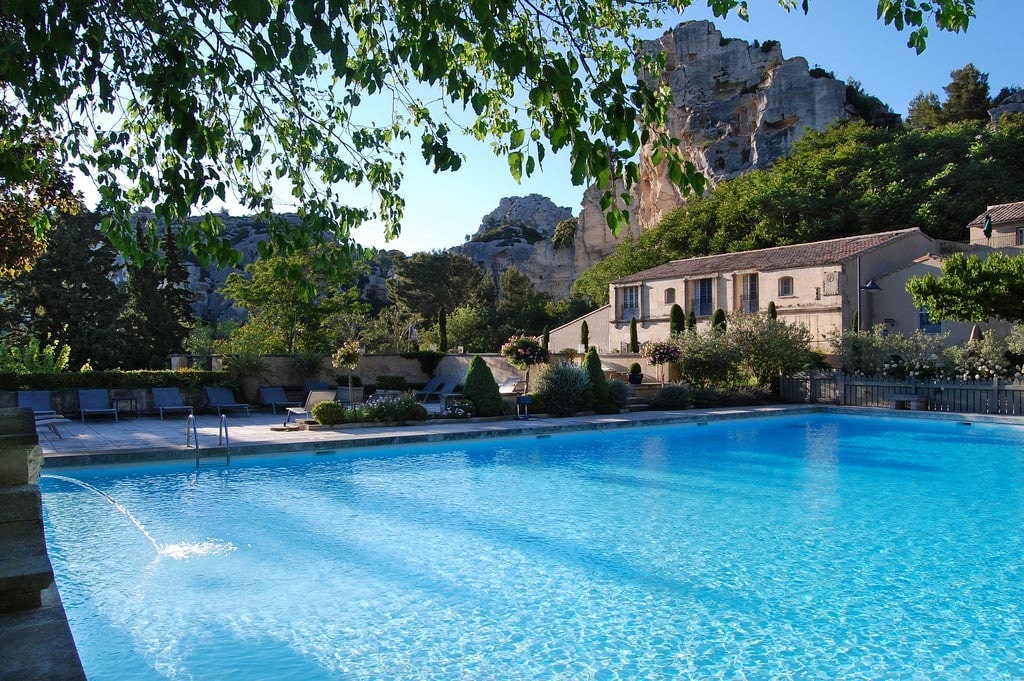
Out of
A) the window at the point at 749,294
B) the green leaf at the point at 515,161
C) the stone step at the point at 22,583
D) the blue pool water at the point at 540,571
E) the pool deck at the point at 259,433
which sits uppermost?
the window at the point at 749,294

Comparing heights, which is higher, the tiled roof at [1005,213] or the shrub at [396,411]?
the tiled roof at [1005,213]

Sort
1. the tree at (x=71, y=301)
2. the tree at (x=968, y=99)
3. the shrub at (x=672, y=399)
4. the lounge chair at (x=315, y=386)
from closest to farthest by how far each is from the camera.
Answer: the lounge chair at (x=315, y=386) → the shrub at (x=672, y=399) → the tree at (x=71, y=301) → the tree at (x=968, y=99)

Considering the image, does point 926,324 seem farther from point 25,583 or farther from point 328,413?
A: point 25,583

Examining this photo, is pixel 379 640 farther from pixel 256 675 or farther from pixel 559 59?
pixel 559 59

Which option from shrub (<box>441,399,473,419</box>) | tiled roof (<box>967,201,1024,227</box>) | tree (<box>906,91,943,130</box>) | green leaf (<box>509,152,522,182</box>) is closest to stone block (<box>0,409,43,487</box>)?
green leaf (<box>509,152,522,182</box>)

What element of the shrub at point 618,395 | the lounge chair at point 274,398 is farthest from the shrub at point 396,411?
the shrub at point 618,395

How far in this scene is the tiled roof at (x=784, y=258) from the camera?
29391 mm

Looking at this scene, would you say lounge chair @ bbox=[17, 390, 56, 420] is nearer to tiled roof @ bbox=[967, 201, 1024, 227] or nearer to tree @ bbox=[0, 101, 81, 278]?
tree @ bbox=[0, 101, 81, 278]

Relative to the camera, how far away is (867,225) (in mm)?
38438

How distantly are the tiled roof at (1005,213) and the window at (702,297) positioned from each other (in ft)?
37.8

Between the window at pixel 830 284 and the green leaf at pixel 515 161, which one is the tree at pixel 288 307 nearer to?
the window at pixel 830 284

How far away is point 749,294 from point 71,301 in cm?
2971

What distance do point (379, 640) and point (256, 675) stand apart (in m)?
0.86

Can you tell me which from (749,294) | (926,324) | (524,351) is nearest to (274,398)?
(524,351)
